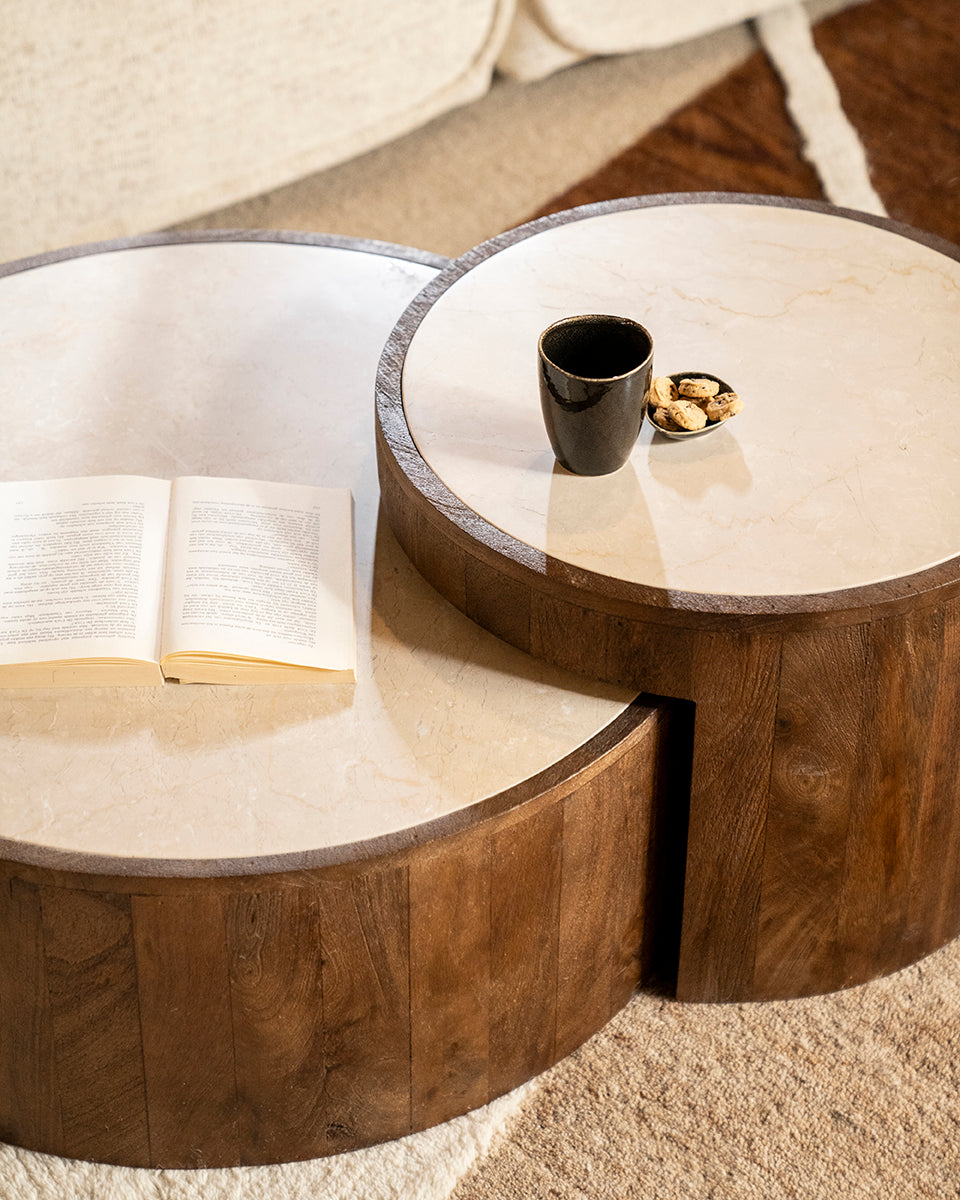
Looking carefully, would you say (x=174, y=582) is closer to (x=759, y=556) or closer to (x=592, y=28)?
(x=759, y=556)

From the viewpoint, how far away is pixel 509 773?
1.04 metres

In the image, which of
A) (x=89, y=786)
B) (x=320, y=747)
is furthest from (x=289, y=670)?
(x=89, y=786)

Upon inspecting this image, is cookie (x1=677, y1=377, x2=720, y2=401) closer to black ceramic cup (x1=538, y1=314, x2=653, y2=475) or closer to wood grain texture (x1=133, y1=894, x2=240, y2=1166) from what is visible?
black ceramic cup (x1=538, y1=314, x2=653, y2=475)

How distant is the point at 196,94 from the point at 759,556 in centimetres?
135

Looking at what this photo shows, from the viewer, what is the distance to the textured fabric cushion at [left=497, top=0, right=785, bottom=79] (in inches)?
92.4

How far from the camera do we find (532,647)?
112 cm

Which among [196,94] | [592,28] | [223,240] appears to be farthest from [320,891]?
[592,28]

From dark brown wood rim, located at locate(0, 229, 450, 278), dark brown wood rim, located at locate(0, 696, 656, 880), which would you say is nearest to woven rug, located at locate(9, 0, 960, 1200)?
dark brown wood rim, located at locate(0, 696, 656, 880)

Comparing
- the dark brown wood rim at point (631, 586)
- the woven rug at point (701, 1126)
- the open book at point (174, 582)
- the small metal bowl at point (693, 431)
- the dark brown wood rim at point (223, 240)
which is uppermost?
the small metal bowl at point (693, 431)

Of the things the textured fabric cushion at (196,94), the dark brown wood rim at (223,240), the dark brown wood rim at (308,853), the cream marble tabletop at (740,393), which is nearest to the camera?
the dark brown wood rim at (308,853)

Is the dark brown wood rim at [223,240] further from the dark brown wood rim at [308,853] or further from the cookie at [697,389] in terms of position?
the dark brown wood rim at [308,853]

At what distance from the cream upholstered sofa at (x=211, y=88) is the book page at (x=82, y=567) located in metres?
0.88

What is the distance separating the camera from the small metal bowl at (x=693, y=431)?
1161 millimetres

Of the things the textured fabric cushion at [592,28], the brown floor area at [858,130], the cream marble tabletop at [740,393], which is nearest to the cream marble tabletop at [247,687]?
the cream marble tabletop at [740,393]
